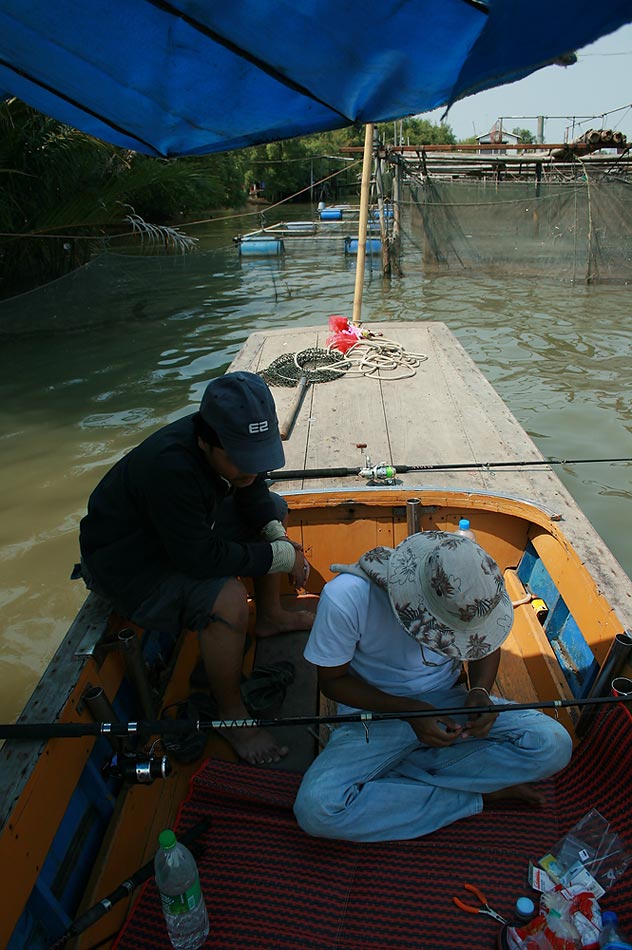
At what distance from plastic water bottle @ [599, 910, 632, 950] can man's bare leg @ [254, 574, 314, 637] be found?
1706mm

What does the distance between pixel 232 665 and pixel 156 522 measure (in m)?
0.67

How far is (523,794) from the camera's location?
82.9 inches

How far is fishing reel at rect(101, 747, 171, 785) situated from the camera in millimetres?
1918

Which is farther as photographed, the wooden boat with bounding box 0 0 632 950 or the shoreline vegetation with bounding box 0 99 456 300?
the shoreline vegetation with bounding box 0 99 456 300

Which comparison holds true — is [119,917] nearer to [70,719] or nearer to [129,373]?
[70,719]

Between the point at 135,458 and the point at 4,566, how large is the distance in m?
3.31

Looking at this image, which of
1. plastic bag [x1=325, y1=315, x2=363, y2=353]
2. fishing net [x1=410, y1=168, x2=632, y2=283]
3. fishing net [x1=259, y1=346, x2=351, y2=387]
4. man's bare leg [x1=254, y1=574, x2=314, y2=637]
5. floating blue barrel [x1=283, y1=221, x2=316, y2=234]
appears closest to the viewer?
man's bare leg [x1=254, y1=574, x2=314, y2=637]

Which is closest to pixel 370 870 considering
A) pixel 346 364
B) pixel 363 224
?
pixel 346 364

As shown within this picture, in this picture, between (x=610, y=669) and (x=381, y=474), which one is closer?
(x=610, y=669)

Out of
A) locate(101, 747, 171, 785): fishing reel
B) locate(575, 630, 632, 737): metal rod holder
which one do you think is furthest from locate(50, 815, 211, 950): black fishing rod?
locate(575, 630, 632, 737): metal rod holder

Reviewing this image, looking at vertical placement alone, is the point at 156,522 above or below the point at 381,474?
above

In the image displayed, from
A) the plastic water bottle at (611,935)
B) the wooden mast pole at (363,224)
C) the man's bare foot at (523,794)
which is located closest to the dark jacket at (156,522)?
the man's bare foot at (523,794)

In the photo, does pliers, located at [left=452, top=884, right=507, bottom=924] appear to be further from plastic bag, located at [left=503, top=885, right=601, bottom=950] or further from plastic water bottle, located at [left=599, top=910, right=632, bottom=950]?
plastic water bottle, located at [left=599, top=910, right=632, bottom=950]

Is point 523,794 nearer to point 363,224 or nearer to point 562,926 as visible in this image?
point 562,926
